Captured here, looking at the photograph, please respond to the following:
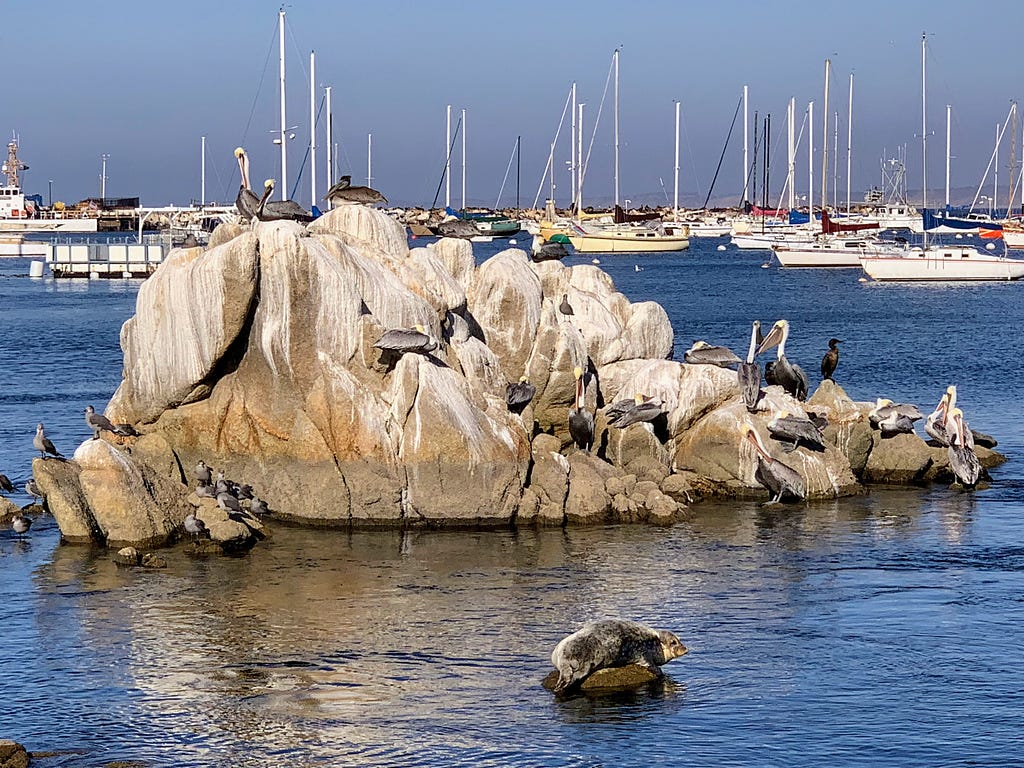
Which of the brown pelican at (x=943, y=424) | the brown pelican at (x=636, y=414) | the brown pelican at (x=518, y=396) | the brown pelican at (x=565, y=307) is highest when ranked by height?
the brown pelican at (x=565, y=307)

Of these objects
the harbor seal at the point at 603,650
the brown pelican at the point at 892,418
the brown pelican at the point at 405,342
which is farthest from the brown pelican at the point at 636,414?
the harbor seal at the point at 603,650

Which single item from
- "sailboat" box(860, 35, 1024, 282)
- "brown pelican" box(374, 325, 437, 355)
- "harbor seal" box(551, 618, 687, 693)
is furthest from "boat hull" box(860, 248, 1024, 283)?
"harbor seal" box(551, 618, 687, 693)

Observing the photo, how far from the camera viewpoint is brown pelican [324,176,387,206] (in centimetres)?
2733

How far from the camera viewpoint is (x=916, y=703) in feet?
46.2

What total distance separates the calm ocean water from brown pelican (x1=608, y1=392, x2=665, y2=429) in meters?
1.92

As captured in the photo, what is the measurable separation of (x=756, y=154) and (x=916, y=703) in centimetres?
12732

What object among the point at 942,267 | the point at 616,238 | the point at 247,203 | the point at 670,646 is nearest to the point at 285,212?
the point at 247,203

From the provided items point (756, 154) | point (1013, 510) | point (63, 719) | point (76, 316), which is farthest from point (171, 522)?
point (756, 154)

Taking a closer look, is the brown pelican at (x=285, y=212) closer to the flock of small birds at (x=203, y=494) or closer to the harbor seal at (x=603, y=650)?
the flock of small birds at (x=203, y=494)

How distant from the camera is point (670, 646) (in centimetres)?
1498

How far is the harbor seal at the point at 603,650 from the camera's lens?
552 inches

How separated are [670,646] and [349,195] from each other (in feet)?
47.7

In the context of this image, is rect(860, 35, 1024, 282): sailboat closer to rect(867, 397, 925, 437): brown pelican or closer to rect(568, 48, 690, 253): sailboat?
rect(568, 48, 690, 253): sailboat

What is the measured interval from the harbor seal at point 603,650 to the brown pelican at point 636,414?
9.24 metres
